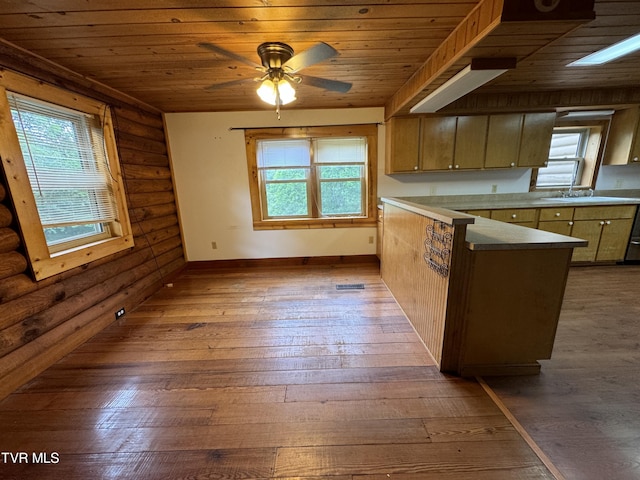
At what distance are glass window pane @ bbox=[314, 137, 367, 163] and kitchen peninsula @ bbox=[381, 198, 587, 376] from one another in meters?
2.20

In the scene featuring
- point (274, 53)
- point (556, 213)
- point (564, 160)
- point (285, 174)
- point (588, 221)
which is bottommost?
point (588, 221)

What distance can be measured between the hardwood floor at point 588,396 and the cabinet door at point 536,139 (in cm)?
199

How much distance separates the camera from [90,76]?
7.87 feet

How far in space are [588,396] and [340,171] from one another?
331cm

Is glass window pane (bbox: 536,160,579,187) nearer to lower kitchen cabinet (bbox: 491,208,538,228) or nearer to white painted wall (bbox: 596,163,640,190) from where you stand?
white painted wall (bbox: 596,163,640,190)

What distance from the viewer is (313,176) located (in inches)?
150

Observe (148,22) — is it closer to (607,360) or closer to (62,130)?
(62,130)

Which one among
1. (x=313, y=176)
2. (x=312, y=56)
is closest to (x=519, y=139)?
(x=313, y=176)

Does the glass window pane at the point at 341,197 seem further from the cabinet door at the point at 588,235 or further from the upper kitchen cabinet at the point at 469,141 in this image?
the cabinet door at the point at 588,235

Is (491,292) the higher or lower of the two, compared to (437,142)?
lower

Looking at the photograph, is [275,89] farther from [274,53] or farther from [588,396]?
[588,396]

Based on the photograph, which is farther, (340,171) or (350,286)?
(340,171)

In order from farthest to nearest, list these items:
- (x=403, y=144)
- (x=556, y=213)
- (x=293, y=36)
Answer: (x=403, y=144), (x=556, y=213), (x=293, y=36)

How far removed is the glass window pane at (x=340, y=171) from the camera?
151 inches
